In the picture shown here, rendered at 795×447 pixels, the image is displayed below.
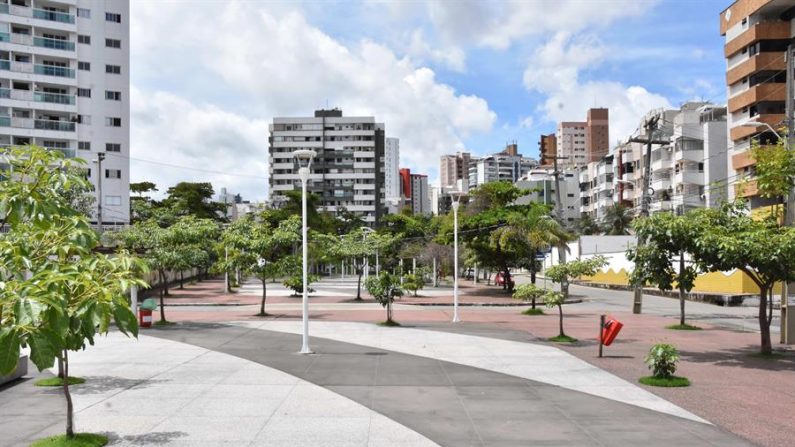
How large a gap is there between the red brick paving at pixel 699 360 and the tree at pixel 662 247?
2.18 meters

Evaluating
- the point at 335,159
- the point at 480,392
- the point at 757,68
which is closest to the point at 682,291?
the point at 480,392

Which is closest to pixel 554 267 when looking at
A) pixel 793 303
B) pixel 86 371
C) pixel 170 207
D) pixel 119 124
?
pixel 793 303

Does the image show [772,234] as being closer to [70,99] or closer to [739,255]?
[739,255]

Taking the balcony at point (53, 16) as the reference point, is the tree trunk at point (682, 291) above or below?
below

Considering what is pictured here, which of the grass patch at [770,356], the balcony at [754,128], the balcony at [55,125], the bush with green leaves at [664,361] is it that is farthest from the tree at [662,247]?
the balcony at [55,125]

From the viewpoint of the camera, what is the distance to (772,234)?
50.2 ft

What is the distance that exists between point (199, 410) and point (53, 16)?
6247 centimetres

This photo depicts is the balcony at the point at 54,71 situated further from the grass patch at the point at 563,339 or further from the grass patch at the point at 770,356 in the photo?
the grass patch at the point at 770,356

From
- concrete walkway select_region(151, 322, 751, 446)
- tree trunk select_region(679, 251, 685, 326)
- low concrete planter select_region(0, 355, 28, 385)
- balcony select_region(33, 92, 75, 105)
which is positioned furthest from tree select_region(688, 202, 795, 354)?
balcony select_region(33, 92, 75, 105)

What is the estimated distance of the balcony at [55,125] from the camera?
2356 inches

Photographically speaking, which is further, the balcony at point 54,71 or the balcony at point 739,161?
the balcony at point 54,71

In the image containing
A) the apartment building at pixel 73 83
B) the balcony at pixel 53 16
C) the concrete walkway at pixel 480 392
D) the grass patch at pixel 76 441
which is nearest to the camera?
the grass patch at pixel 76 441

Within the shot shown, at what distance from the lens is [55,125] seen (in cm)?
6025

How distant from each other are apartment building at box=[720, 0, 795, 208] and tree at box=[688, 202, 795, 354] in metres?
36.4
